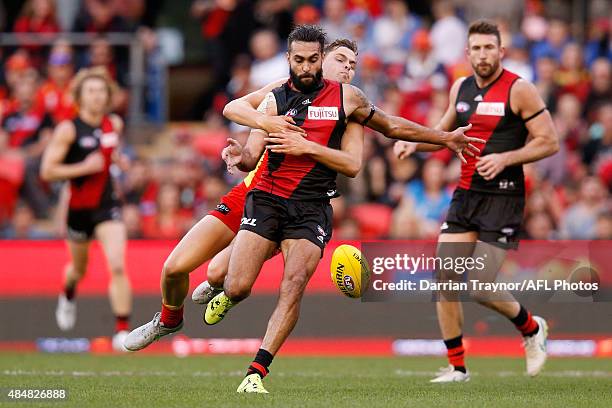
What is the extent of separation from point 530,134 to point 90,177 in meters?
5.47

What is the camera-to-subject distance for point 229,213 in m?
10.3

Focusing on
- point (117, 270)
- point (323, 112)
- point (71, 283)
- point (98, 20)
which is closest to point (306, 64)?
point (323, 112)

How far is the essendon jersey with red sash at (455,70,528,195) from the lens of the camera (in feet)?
36.6

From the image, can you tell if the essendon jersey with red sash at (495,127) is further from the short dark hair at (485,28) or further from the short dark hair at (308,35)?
the short dark hair at (308,35)

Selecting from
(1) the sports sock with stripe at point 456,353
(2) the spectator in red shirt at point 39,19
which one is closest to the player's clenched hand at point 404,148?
(1) the sports sock with stripe at point 456,353

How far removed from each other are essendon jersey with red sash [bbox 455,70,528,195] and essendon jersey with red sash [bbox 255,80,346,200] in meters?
2.04

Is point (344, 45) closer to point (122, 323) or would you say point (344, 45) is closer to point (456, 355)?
point (456, 355)

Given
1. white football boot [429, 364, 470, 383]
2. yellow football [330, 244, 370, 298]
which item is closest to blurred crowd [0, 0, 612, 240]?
white football boot [429, 364, 470, 383]

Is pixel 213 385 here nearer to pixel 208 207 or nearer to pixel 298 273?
pixel 298 273

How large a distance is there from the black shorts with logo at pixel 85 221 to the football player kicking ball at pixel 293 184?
4.87 meters

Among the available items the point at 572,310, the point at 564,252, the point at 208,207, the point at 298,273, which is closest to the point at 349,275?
the point at 298,273

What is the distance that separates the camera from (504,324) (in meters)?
14.9

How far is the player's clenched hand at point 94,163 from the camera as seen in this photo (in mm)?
14094

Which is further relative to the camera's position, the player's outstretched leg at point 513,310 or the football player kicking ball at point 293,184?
the player's outstretched leg at point 513,310
